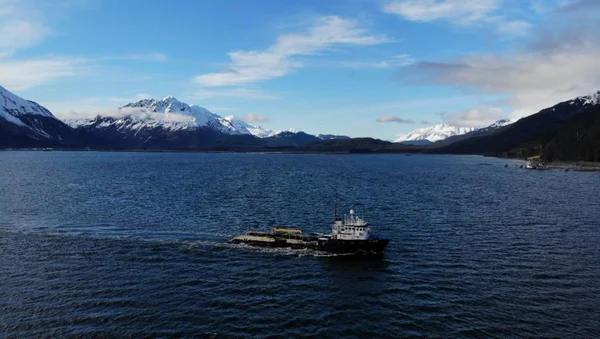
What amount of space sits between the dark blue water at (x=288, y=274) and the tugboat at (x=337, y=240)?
8.80ft

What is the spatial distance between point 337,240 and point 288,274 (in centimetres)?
1470

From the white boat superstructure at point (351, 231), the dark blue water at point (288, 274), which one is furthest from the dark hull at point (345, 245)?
the dark blue water at point (288, 274)

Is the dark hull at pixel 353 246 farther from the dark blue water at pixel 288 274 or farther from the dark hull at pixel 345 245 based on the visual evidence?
the dark blue water at pixel 288 274

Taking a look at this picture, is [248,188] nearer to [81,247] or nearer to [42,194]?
[42,194]

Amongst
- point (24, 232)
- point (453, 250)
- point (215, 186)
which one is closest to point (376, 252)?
point (453, 250)

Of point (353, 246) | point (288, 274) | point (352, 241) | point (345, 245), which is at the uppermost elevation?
point (352, 241)

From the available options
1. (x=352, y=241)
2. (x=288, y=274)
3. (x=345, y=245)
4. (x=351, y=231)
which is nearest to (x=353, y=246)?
(x=352, y=241)

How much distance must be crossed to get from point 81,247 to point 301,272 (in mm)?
39205

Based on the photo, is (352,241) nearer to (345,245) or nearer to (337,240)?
(345,245)

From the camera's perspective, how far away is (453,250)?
7900cm

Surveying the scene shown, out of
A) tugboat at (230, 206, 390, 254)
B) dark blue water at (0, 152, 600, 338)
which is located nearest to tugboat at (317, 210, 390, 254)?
tugboat at (230, 206, 390, 254)

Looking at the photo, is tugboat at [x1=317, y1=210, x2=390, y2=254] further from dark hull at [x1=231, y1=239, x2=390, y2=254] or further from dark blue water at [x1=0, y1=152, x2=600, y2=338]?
dark blue water at [x1=0, y1=152, x2=600, y2=338]

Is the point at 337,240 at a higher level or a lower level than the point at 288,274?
higher

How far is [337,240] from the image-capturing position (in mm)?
78250
